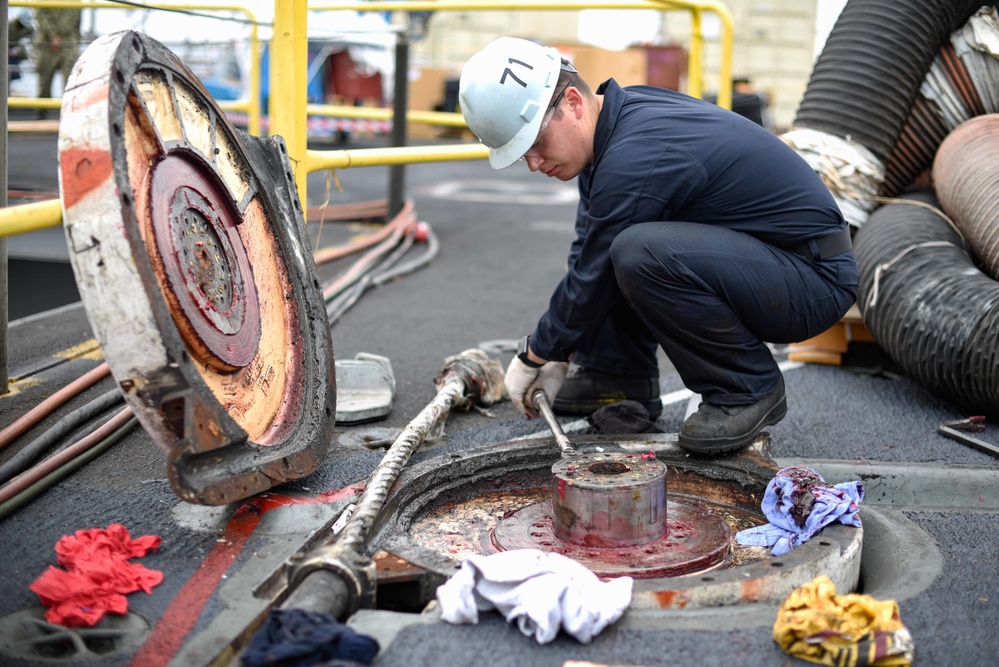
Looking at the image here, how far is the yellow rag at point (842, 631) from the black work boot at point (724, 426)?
0.83 meters

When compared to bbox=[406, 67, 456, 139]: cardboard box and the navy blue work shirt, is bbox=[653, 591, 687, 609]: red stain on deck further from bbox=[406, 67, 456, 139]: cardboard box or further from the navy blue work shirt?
bbox=[406, 67, 456, 139]: cardboard box

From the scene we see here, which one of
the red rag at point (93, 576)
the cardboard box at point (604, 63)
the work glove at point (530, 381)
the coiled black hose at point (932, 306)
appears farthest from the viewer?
the cardboard box at point (604, 63)

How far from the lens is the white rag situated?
1.74 m

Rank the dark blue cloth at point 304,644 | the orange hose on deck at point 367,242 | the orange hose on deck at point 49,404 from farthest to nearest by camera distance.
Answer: the orange hose on deck at point 367,242 → the orange hose on deck at point 49,404 → the dark blue cloth at point 304,644

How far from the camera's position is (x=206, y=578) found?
1983mm

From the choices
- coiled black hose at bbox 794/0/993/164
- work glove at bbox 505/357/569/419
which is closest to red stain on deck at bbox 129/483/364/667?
work glove at bbox 505/357/569/419

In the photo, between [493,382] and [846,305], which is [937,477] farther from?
[493,382]

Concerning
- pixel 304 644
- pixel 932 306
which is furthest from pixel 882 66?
pixel 304 644

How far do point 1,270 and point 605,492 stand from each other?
1.84 m

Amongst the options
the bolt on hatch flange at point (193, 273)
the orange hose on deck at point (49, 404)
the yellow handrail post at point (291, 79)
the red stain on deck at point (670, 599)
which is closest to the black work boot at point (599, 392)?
the bolt on hatch flange at point (193, 273)

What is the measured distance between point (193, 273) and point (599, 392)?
58.5 inches

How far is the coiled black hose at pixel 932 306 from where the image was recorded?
3.05m

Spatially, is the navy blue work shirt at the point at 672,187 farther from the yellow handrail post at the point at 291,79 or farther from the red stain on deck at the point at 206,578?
the yellow handrail post at the point at 291,79

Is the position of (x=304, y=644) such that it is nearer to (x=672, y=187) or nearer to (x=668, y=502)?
(x=668, y=502)
